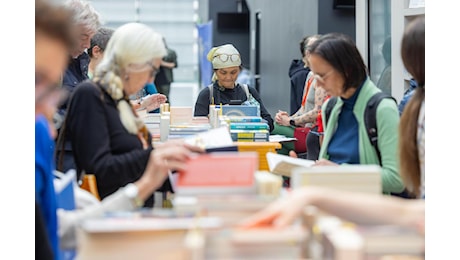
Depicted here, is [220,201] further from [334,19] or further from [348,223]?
[334,19]

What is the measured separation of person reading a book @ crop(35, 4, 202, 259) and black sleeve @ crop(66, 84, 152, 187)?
16.2 inches

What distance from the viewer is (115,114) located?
257 centimetres

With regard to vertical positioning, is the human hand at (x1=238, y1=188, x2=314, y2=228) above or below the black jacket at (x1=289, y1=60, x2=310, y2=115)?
below

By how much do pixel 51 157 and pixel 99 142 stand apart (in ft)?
1.69

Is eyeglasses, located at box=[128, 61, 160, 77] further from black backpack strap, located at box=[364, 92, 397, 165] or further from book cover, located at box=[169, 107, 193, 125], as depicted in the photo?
book cover, located at box=[169, 107, 193, 125]

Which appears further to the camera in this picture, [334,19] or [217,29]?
[217,29]

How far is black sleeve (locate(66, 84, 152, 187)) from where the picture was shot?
97.6 inches

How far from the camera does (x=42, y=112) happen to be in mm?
1690

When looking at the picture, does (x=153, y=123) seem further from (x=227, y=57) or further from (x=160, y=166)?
(x=160, y=166)

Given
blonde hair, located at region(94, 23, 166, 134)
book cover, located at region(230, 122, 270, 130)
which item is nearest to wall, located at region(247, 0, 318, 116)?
book cover, located at region(230, 122, 270, 130)

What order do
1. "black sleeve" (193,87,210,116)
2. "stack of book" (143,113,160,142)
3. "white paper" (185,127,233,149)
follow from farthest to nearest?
1. "black sleeve" (193,87,210,116)
2. "stack of book" (143,113,160,142)
3. "white paper" (185,127,233,149)

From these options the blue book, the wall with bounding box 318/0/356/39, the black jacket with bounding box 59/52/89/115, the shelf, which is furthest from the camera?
the wall with bounding box 318/0/356/39

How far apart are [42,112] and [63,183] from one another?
398 millimetres
